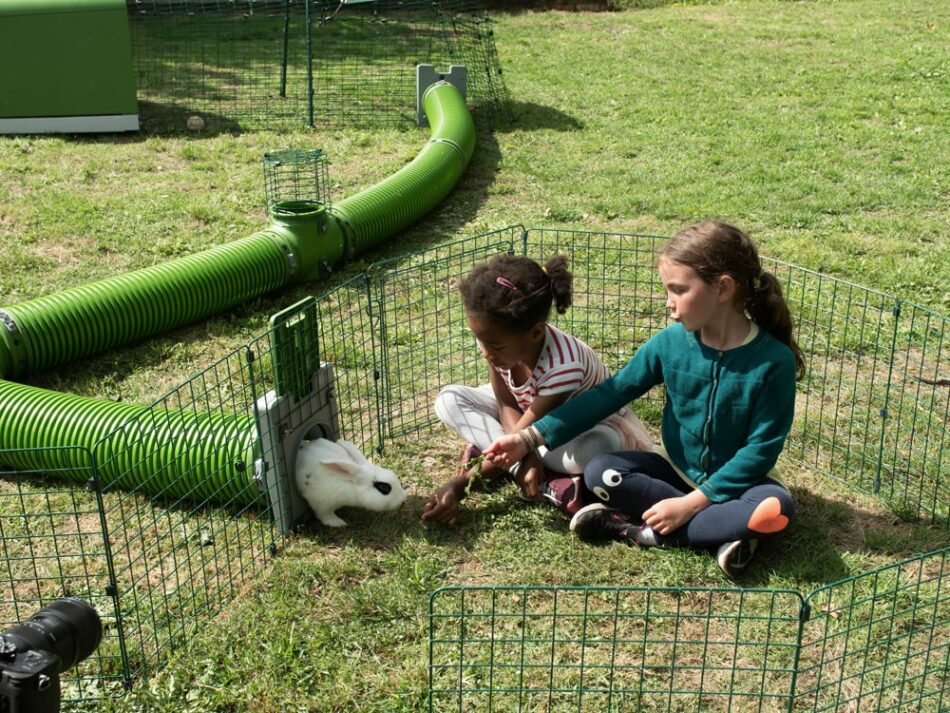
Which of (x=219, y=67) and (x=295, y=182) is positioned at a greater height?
Result: (x=219, y=67)

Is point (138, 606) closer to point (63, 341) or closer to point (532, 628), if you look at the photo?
point (532, 628)

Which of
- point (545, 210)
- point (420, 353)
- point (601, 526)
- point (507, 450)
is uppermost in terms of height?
point (545, 210)

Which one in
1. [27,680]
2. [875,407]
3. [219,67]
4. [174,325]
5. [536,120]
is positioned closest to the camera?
[27,680]

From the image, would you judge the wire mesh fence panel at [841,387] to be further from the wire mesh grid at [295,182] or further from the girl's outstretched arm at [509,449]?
the wire mesh grid at [295,182]

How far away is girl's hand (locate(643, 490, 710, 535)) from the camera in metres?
3.59

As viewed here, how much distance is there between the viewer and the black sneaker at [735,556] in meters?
3.49

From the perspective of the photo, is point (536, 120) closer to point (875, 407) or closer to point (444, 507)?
point (875, 407)

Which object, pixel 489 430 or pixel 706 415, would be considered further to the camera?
pixel 489 430

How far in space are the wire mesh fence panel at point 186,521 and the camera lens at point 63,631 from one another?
87 centimetres

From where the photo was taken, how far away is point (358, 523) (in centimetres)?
391

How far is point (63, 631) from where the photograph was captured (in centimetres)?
233

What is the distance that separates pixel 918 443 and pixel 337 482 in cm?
242

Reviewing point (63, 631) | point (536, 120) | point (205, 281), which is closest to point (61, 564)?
point (63, 631)

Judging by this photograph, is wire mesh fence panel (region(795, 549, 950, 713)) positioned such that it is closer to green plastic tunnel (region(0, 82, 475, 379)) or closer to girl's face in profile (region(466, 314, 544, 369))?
girl's face in profile (region(466, 314, 544, 369))
